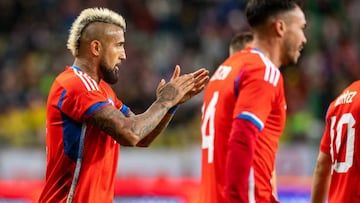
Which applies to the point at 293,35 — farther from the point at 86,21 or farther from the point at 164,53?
the point at 164,53

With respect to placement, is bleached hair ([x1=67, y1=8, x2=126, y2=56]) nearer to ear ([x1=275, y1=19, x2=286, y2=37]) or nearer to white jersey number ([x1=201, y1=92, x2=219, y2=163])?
white jersey number ([x1=201, y1=92, x2=219, y2=163])

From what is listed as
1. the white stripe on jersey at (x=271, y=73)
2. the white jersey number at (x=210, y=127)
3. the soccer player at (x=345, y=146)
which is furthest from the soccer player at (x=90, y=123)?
the soccer player at (x=345, y=146)

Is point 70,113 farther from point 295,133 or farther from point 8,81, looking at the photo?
point 8,81

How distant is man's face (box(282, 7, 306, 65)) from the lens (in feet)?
20.1

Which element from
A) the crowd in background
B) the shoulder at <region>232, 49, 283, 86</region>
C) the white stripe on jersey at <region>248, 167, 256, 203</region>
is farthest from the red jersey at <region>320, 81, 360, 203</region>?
the crowd in background

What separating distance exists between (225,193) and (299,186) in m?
5.90

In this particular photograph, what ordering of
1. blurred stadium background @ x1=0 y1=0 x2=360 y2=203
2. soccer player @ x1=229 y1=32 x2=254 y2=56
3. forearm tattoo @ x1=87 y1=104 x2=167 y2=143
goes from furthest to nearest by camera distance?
blurred stadium background @ x1=0 y1=0 x2=360 y2=203 → soccer player @ x1=229 y1=32 x2=254 y2=56 → forearm tattoo @ x1=87 y1=104 x2=167 y2=143

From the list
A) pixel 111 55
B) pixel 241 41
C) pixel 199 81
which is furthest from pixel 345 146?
pixel 241 41

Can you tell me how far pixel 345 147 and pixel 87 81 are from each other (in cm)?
168

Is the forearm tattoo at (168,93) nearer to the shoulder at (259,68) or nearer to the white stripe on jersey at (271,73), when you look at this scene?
the shoulder at (259,68)

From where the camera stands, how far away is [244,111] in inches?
220

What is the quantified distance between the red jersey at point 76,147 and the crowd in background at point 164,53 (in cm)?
809

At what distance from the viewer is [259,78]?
18.7 ft

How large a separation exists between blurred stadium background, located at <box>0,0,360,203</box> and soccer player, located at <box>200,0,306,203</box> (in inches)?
208
